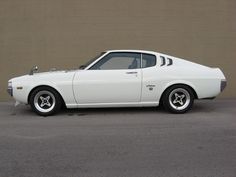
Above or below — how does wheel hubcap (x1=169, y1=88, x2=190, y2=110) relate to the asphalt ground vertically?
above

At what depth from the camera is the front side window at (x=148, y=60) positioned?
372 inches

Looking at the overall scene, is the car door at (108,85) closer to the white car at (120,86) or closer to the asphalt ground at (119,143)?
the white car at (120,86)

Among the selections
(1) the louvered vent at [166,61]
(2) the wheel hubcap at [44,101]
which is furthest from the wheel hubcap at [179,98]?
(2) the wheel hubcap at [44,101]

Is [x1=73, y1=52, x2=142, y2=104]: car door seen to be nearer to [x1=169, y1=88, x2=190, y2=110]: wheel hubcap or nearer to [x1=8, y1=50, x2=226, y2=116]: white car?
[x1=8, y1=50, x2=226, y2=116]: white car

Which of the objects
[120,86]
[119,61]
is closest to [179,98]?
[120,86]

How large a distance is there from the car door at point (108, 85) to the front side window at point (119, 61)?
2.7 inches

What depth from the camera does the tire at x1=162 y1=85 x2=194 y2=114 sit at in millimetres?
9328

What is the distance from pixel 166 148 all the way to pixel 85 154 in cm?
123

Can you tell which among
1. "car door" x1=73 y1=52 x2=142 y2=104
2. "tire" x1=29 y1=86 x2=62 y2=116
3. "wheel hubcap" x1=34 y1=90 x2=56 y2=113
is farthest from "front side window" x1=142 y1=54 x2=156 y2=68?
"wheel hubcap" x1=34 y1=90 x2=56 y2=113

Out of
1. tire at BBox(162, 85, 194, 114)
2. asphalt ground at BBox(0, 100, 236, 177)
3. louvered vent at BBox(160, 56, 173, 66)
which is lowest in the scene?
asphalt ground at BBox(0, 100, 236, 177)

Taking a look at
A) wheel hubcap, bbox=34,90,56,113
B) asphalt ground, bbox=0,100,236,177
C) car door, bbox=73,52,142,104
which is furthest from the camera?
wheel hubcap, bbox=34,90,56,113

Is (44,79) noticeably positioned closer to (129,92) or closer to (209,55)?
(129,92)

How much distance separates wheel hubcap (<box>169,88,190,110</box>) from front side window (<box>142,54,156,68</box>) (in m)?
0.79

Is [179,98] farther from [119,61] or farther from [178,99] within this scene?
[119,61]
